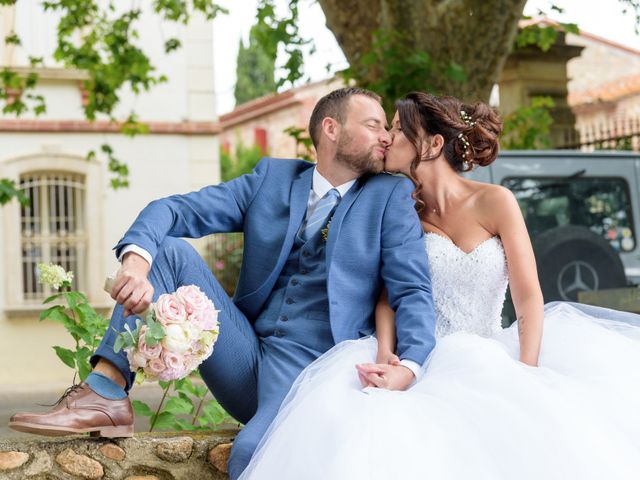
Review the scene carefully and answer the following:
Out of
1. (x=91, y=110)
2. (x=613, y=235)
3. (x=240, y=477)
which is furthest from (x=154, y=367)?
(x=91, y=110)

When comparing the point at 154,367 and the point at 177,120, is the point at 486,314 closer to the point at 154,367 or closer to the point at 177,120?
the point at 154,367

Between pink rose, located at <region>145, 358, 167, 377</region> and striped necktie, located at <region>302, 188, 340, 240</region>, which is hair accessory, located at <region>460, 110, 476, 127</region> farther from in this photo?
pink rose, located at <region>145, 358, 167, 377</region>

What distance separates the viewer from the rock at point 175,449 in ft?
12.1

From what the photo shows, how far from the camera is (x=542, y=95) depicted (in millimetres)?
12477

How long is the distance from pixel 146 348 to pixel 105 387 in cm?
28

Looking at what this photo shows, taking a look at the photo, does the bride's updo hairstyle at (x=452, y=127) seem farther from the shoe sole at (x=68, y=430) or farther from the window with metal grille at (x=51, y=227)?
the window with metal grille at (x=51, y=227)

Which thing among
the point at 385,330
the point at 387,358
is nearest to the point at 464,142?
the point at 385,330

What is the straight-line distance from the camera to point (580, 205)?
23.5 feet

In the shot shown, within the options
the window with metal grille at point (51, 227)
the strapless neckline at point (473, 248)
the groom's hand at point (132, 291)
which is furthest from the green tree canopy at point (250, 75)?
the groom's hand at point (132, 291)

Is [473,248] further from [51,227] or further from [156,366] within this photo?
[51,227]

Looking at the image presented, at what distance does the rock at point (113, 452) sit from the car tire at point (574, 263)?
12.3ft

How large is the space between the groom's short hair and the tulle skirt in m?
1.03

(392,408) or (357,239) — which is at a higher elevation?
(357,239)

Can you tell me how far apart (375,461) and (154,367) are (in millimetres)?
903
